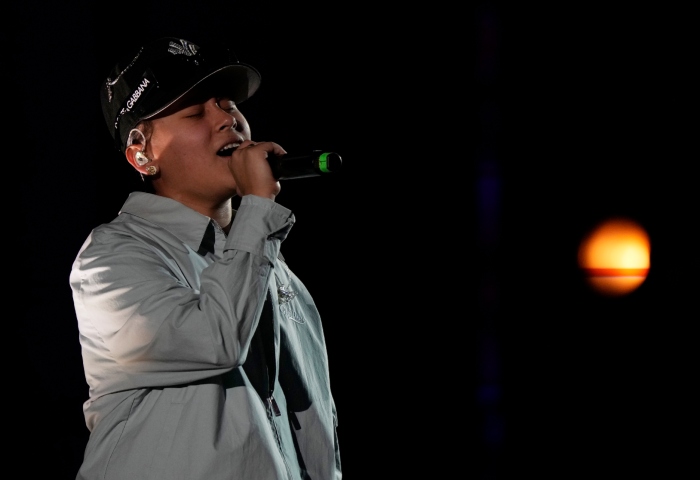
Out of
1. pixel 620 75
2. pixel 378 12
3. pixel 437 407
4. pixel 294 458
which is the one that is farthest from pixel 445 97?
pixel 294 458

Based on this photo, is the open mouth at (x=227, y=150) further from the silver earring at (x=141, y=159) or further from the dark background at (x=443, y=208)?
the dark background at (x=443, y=208)

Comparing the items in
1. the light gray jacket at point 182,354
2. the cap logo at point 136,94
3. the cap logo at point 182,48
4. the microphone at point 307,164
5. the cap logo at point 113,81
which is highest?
the cap logo at point 182,48

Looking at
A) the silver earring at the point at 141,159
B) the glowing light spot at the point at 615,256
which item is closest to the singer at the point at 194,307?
the silver earring at the point at 141,159

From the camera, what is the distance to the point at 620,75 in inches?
64.9

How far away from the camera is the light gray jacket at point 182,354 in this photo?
3.22 feet

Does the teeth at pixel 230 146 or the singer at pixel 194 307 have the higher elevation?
the teeth at pixel 230 146

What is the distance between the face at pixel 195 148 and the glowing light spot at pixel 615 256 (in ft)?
3.20

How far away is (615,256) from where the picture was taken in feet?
5.83

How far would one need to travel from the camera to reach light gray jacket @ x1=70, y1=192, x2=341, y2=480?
98 centimetres

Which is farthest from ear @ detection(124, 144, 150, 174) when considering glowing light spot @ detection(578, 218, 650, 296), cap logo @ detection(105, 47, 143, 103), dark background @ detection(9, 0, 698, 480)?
glowing light spot @ detection(578, 218, 650, 296)

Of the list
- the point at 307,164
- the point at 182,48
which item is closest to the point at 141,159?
the point at 182,48

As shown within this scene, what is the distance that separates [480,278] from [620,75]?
2.23ft

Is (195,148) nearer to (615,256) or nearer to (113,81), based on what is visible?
(113,81)

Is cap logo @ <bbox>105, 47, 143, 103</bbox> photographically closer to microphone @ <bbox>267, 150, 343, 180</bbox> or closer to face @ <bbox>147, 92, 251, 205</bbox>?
face @ <bbox>147, 92, 251, 205</bbox>
